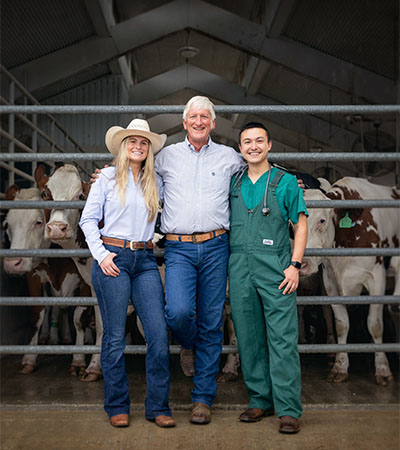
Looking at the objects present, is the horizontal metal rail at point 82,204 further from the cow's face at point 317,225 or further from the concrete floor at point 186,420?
the concrete floor at point 186,420

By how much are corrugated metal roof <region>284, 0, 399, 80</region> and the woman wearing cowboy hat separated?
6367 mm

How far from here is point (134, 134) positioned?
10.6 ft

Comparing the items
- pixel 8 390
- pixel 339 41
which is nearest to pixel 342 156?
pixel 8 390

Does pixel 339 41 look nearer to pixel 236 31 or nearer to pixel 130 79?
pixel 236 31

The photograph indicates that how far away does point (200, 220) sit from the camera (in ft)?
10.5

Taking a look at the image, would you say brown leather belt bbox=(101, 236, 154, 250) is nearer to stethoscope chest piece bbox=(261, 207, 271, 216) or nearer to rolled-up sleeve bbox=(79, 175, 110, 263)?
rolled-up sleeve bbox=(79, 175, 110, 263)

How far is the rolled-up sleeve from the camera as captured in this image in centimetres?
304

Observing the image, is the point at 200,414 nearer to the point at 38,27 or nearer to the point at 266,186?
the point at 266,186

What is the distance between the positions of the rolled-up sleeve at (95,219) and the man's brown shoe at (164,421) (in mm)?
1011

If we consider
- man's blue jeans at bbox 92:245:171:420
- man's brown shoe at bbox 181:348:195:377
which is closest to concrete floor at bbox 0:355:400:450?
man's blue jeans at bbox 92:245:171:420

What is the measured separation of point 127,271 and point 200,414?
0.97 metres

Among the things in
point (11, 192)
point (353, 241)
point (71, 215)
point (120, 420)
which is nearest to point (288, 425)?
point (120, 420)

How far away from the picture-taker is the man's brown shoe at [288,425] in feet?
10.1

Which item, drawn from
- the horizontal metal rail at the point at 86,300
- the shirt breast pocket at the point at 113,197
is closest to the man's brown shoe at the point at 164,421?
the horizontal metal rail at the point at 86,300
